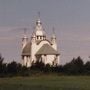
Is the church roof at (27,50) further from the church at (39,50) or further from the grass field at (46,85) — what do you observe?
the grass field at (46,85)

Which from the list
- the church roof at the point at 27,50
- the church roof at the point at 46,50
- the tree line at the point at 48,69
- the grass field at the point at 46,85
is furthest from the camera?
the church roof at the point at 27,50

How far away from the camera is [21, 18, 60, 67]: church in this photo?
115000 mm

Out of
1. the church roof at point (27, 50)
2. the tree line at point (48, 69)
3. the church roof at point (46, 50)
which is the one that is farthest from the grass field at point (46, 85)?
the church roof at point (27, 50)

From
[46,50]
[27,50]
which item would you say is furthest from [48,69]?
[27,50]

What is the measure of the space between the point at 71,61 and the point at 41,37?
14800mm

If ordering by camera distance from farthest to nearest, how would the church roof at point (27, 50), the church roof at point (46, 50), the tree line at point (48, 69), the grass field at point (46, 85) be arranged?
the church roof at point (27, 50) → the church roof at point (46, 50) → the tree line at point (48, 69) → the grass field at point (46, 85)

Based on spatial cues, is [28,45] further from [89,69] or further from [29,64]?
[89,69]

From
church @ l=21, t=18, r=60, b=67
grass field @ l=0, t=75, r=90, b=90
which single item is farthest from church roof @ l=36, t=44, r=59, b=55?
grass field @ l=0, t=75, r=90, b=90

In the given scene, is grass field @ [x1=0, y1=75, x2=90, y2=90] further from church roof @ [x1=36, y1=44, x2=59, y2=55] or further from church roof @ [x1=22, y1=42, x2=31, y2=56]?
church roof @ [x1=22, y1=42, x2=31, y2=56]

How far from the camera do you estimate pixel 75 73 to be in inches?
3415

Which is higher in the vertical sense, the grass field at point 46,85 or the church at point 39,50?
the church at point 39,50

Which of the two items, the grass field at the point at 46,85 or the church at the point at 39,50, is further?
the church at the point at 39,50

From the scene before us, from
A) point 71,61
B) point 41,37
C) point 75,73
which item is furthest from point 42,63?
point 75,73

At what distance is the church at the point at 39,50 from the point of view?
115 meters
